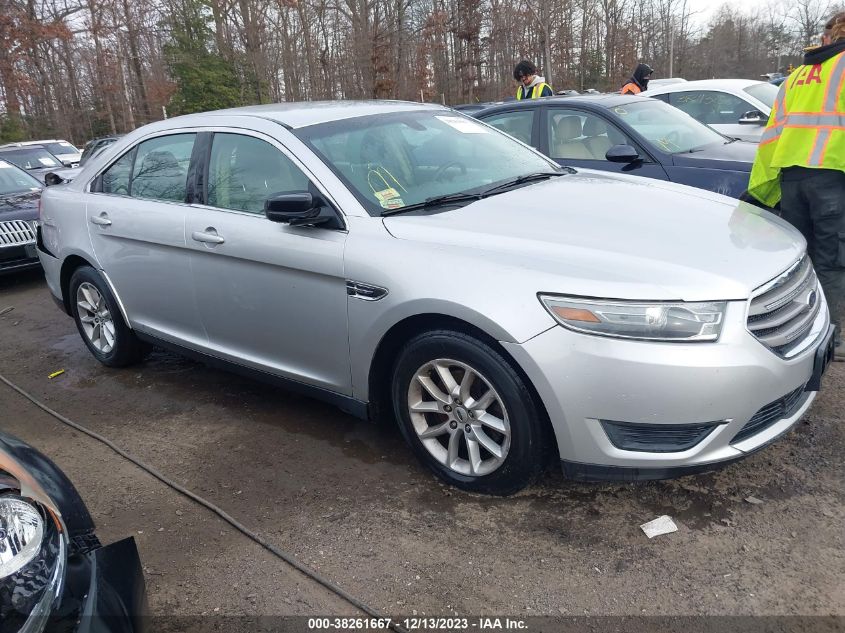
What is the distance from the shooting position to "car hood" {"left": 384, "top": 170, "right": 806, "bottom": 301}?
2.58 m

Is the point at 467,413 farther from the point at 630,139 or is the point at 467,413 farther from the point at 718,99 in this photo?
the point at 718,99

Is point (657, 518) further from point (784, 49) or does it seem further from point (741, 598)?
point (784, 49)

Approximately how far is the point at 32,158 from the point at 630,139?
13.7 meters

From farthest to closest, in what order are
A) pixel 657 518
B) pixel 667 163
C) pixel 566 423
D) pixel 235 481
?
pixel 667 163 → pixel 235 481 → pixel 657 518 → pixel 566 423

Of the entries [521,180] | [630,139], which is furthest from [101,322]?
[630,139]

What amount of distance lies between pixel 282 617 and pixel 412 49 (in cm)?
3244

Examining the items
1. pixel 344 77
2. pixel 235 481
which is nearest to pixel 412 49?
pixel 344 77

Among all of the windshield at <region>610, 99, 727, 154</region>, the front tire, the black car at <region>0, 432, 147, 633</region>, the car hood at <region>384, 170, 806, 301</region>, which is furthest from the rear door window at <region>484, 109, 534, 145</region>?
the black car at <region>0, 432, 147, 633</region>

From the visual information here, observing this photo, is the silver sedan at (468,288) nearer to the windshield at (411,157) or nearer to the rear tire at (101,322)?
the windshield at (411,157)

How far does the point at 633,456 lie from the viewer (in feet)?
8.61

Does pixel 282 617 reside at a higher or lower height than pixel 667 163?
lower

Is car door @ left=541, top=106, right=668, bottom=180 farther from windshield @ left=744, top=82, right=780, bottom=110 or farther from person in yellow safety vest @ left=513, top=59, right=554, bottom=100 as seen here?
windshield @ left=744, top=82, right=780, bottom=110

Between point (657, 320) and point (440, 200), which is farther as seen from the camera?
point (440, 200)

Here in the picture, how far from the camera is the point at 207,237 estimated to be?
375 cm
